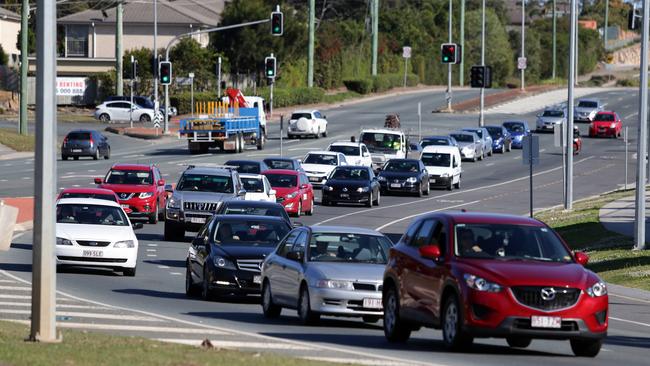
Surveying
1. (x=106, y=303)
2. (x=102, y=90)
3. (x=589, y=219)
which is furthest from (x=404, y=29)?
(x=106, y=303)

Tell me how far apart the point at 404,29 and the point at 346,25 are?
1266 cm

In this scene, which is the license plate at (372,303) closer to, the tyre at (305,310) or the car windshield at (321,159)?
the tyre at (305,310)

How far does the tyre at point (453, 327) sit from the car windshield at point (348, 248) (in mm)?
4077

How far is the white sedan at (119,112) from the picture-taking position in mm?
89062

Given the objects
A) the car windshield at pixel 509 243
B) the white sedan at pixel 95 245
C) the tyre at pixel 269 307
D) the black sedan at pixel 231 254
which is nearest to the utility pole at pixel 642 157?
the black sedan at pixel 231 254

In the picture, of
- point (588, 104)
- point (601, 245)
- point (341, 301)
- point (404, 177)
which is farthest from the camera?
point (588, 104)

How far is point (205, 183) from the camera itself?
37125mm

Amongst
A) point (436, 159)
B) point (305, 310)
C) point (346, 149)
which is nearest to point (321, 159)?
point (346, 149)

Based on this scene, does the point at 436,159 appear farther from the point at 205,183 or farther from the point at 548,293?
the point at 548,293

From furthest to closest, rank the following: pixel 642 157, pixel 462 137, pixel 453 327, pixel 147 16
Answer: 1. pixel 147 16
2. pixel 462 137
3. pixel 642 157
4. pixel 453 327

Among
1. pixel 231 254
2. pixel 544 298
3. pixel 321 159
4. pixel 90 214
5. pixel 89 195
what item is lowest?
pixel 231 254

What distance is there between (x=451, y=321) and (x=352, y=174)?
3482cm

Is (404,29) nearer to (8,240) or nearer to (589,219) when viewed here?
(589,219)

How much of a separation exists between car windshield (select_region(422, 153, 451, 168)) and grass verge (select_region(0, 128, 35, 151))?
70.6 ft
